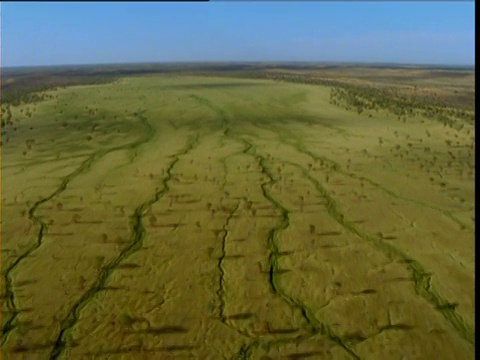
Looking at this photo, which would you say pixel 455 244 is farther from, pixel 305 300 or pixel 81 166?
pixel 81 166

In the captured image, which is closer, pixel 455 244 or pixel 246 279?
pixel 246 279

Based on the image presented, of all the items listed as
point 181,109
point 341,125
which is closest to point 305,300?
point 341,125

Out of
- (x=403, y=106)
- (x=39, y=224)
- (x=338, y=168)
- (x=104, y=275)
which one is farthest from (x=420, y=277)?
(x=403, y=106)

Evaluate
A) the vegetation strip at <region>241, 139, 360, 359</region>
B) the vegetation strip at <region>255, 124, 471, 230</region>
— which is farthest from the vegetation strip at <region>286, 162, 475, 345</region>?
the vegetation strip at <region>255, 124, 471, 230</region>

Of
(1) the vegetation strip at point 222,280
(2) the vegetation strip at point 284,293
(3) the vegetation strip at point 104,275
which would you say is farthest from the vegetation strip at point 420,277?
(3) the vegetation strip at point 104,275

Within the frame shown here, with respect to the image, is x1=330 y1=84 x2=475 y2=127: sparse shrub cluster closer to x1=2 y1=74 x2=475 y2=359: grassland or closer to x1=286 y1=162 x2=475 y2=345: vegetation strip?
x1=2 y1=74 x2=475 y2=359: grassland

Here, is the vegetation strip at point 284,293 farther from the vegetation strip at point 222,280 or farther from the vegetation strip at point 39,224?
the vegetation strip at point 39,224

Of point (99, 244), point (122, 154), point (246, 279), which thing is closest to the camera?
point (246, 279)
